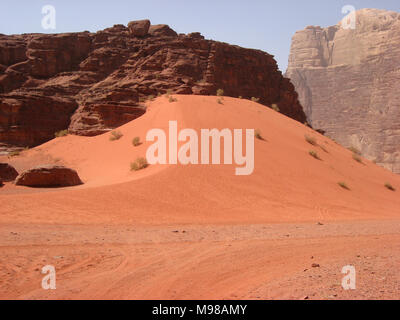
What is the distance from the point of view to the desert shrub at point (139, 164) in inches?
657

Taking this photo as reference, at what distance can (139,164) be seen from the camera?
16.9 m

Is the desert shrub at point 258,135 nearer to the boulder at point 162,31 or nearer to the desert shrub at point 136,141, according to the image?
the desert shrub at point 136,141

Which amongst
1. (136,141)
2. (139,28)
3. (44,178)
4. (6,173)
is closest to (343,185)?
(136,141)

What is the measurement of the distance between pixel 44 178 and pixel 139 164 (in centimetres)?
396

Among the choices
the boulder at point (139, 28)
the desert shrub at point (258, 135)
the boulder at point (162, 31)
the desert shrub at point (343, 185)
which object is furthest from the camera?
the boulder at point (162, 31)

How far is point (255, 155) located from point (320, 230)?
7932mm

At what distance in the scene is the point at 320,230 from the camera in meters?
9.52

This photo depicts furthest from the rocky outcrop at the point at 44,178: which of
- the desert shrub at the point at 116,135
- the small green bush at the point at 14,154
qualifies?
the small green bush at the point at 14,154

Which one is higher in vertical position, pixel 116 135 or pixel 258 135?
pixel 116 135

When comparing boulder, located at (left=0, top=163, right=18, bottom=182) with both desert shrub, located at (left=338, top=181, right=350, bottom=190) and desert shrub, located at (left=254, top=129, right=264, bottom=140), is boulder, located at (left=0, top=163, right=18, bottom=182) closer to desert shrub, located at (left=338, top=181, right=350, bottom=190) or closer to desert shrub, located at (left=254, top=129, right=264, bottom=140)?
desert shrub, located at (left=254, top=129, right=264, bottom=140)

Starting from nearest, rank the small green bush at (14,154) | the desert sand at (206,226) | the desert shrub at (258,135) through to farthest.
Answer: the desert sand at (206,226) → the desert shrub at (258,135) → the small green bush at (14,154)

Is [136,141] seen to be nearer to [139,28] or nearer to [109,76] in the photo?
[109,76]

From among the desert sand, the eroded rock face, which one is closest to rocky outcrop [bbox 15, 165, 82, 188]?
the desert sand

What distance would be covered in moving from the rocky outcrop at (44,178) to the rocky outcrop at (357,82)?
5252cm
